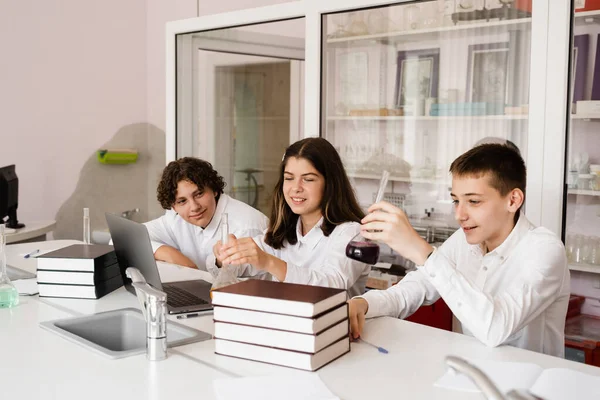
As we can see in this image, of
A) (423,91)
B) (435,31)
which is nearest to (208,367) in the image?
(423,91)

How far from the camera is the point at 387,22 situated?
3.18m

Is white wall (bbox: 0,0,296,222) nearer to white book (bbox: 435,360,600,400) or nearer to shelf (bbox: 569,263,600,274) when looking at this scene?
shelf (bbox: 569,263,600,274)

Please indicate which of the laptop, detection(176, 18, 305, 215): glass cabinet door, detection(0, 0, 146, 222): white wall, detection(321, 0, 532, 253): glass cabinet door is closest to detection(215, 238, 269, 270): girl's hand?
the laptop

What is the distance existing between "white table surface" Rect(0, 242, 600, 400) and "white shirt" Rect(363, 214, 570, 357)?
0.08 meters

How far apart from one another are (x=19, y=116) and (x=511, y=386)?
424 cm

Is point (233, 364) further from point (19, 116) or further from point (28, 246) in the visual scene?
point (19, 116)

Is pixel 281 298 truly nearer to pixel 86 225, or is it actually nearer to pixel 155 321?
pixel 155 321

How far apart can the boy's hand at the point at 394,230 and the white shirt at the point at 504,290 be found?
55 millimetres

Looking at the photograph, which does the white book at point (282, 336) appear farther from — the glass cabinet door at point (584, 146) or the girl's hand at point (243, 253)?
the glass cabinet door at point (584, 146)

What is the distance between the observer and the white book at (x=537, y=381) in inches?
52.1

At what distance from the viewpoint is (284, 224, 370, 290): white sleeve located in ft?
7.27

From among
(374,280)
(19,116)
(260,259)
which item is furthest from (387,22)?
(19,116)

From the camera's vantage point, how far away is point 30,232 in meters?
4.15

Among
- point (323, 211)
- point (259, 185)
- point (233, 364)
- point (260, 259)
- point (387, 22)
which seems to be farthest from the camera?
point (259, 185)
